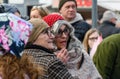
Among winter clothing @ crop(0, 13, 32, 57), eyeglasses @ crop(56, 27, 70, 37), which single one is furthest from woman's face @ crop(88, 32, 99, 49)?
winter clothing @ crop(0, 13, 32, 57)

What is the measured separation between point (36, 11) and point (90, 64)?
5.99 ft

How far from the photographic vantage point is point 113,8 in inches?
808

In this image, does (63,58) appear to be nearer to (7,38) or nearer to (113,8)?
(7,38)

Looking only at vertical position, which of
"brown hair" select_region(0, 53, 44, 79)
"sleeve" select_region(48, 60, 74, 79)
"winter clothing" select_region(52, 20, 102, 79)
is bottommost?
"winter clothing" select_region(52, 20, 102, 79)

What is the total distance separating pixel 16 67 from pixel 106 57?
2.25 meters

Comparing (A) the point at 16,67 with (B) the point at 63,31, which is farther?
(B) the point at 63,31

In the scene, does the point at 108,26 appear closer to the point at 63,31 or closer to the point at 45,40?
the point at 63,31

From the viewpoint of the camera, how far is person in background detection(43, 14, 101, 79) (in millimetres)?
4641

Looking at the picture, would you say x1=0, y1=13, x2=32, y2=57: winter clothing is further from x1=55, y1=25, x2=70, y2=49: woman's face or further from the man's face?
the man's face

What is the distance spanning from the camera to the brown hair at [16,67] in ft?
10.7

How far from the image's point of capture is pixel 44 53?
3.94m

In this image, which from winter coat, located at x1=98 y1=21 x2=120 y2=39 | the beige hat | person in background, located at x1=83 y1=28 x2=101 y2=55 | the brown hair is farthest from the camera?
winter coat, located at x1=98 y1=21 x2=120 y2=39

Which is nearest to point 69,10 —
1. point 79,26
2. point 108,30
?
point 79,26

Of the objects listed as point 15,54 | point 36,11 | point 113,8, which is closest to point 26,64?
point 15,54
